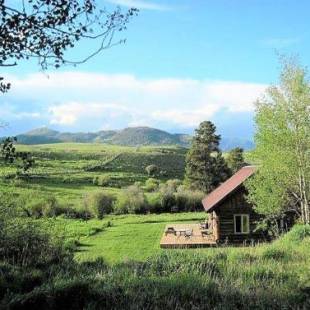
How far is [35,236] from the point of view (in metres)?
12.8

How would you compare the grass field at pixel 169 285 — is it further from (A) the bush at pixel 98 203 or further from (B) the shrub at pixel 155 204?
(B) the shrub at pixel 155 204

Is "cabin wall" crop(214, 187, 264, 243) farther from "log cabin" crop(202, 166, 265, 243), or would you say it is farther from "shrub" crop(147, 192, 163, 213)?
"shrub" crop(147, 192, 163, 213)

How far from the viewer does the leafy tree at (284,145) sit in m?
31.4

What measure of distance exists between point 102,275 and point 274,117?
23.9m

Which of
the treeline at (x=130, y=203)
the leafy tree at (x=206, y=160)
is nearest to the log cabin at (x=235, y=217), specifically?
the treeline at (x=130, y=203)

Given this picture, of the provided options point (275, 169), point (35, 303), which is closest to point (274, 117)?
point (275, 169)

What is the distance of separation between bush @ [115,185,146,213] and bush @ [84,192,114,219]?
1.23m

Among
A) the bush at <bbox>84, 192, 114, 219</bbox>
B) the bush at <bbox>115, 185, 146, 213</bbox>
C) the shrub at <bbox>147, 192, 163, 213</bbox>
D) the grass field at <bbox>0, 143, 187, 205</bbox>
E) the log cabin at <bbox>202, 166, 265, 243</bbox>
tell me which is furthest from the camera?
Answer: the grass field at <bbox>0, 143, 187, 205</bbox>

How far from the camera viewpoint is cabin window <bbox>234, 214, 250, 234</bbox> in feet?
127

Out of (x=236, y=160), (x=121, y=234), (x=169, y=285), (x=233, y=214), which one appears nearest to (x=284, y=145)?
(x=233, y=214)

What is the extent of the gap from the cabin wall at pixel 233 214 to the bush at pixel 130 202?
28543 mm

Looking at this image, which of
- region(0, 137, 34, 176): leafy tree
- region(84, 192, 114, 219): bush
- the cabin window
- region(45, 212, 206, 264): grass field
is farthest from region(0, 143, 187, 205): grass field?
region(0, 137, 34, 176): leafy tree

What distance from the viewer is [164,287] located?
8.25m

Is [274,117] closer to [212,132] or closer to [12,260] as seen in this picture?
[12,260]
